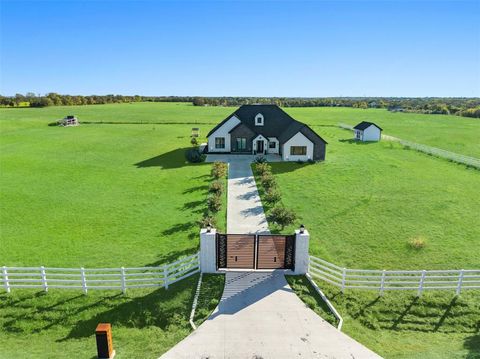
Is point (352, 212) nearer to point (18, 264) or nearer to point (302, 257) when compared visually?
point (302, 257)

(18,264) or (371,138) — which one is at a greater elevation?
(371,138)

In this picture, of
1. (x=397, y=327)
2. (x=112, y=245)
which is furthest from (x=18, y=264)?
(x=397, y=327)

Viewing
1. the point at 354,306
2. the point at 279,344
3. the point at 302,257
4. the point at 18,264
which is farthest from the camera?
the point at 18,264

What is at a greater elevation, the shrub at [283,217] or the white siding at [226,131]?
the white siding at [226,131]

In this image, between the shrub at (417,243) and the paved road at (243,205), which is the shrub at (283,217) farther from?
the shrub at (417,243)

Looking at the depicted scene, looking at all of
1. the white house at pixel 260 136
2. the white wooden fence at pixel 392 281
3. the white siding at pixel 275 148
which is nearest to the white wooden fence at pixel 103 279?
the white wooden fence at pixel 392 281

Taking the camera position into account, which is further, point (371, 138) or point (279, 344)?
point (371, 138)

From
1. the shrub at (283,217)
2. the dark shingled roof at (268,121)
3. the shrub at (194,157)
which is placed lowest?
the shrub at (283,217)
